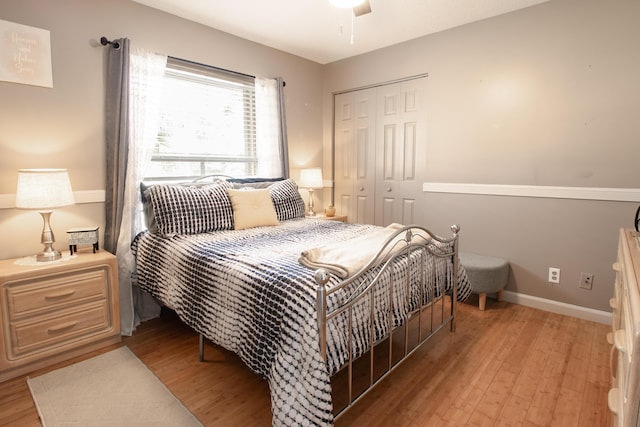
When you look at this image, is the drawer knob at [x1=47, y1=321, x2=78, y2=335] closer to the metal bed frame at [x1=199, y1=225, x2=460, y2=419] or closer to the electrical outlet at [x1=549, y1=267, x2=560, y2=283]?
the metal bed frame at [x1=199, y1=225, x2=460, y2=419]

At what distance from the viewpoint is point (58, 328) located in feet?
6.97

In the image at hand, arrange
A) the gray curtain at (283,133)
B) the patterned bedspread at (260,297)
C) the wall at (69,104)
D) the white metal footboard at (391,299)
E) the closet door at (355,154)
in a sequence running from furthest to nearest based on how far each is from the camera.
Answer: the closet door at (355,154)
the gray curtain at (283,133)
the wall at (69,104)
the white metal footboard at (391,299)
the patterned bedspread at (260,297)

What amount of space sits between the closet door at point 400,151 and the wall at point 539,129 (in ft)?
0.44

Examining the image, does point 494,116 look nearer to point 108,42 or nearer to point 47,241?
point 108,42

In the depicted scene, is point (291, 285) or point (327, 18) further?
point (327, 18)

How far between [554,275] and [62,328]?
3.59 m

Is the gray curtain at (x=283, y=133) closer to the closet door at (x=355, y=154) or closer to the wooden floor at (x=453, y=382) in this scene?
the closet door at (x=355, y=154)

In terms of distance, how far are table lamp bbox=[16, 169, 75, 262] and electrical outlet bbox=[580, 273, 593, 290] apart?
12.1 ft

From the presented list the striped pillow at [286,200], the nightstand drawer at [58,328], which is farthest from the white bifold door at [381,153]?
the nightstand drawer at [58,328]

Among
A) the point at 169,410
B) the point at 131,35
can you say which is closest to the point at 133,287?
the point at 169,410

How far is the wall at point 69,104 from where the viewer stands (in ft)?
7.27

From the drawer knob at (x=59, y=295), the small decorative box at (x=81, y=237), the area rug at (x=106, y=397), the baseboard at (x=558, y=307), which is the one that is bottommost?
the area rug at (x=106, y=397)

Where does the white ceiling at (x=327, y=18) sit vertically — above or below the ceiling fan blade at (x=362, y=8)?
above

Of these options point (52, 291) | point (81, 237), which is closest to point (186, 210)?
point (81, 237)
